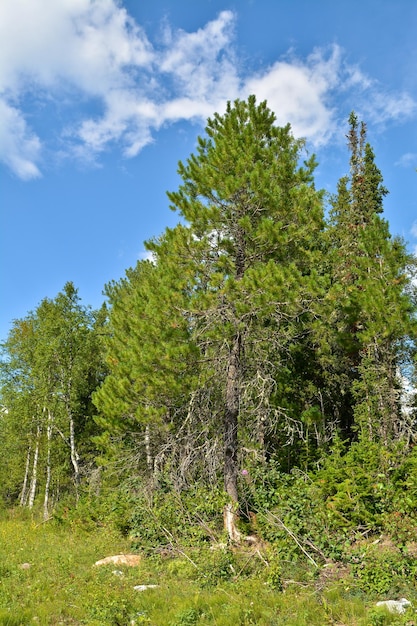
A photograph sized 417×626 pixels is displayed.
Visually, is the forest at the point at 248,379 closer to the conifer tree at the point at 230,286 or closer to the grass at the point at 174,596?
the conifer tree at the point at 230,286

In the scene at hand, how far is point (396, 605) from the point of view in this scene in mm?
5512

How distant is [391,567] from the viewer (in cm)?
648

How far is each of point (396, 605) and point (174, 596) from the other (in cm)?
311

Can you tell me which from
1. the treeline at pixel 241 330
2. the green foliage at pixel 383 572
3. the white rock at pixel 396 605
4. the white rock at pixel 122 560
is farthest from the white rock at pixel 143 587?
the white rock at pixel 396 605

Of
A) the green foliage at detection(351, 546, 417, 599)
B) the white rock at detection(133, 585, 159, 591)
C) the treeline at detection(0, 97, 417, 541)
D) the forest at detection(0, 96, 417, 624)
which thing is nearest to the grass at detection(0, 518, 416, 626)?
the white rock at detection(133, 585, 159, 591)

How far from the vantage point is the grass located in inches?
223

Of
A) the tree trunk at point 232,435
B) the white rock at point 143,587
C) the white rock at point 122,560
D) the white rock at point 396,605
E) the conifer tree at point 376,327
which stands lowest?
the white rock at point 396,605

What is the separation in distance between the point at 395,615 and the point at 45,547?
855 centimetres

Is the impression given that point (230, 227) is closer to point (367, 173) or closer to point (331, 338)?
point (331, 338)

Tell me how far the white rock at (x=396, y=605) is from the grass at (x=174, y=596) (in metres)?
0.18

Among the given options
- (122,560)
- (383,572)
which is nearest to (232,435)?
(122,560)

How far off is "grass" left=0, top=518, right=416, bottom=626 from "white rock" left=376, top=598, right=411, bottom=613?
0.18 m

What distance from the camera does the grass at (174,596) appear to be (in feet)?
18.6

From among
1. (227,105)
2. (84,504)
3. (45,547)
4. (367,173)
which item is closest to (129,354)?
(45,547)
